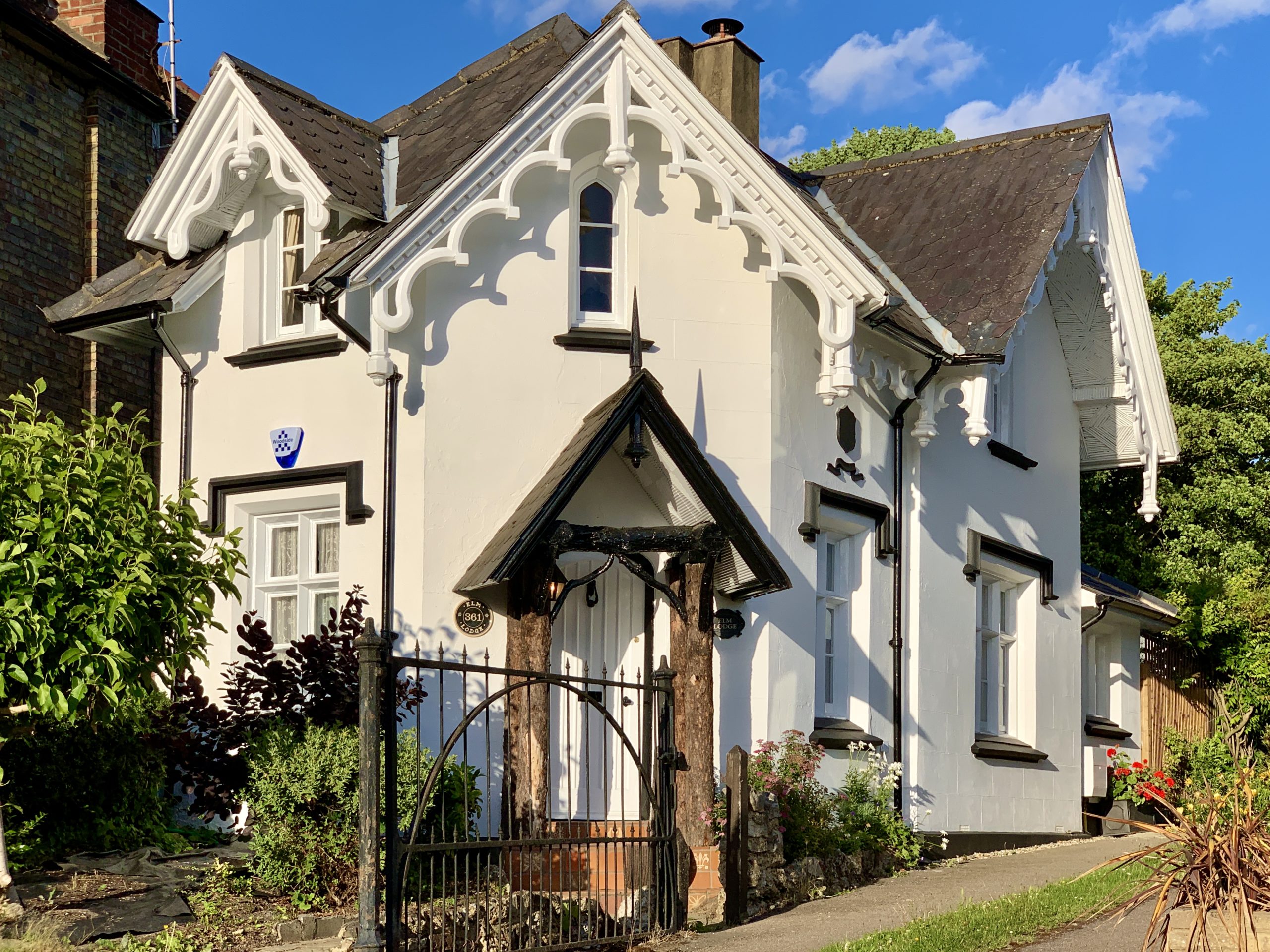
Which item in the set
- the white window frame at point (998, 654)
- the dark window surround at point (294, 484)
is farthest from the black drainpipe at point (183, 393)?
the white window frame at point (998, 654)

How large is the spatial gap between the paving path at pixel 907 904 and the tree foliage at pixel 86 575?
144 inches

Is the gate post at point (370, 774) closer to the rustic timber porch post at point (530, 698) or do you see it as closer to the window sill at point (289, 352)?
the rustic timber porch post at point (530, 698)

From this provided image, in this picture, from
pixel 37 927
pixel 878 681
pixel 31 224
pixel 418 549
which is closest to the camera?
pixel 37 927

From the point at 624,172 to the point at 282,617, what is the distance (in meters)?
4.67

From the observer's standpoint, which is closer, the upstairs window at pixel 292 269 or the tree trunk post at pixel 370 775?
the tree trunk post at pixel 370 775

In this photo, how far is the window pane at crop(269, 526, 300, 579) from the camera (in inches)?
521

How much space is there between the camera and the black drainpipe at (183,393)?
44.1 ft

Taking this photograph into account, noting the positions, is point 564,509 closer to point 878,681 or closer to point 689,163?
point 689,163

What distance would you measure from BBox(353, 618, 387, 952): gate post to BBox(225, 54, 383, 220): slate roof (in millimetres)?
5616

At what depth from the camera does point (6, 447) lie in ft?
30.0

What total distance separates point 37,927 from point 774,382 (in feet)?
23.1

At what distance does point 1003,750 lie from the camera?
1633 cm

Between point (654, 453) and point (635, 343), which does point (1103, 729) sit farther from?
point (635, 343)

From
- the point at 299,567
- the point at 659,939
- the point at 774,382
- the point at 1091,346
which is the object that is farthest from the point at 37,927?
the point at 1091,346
